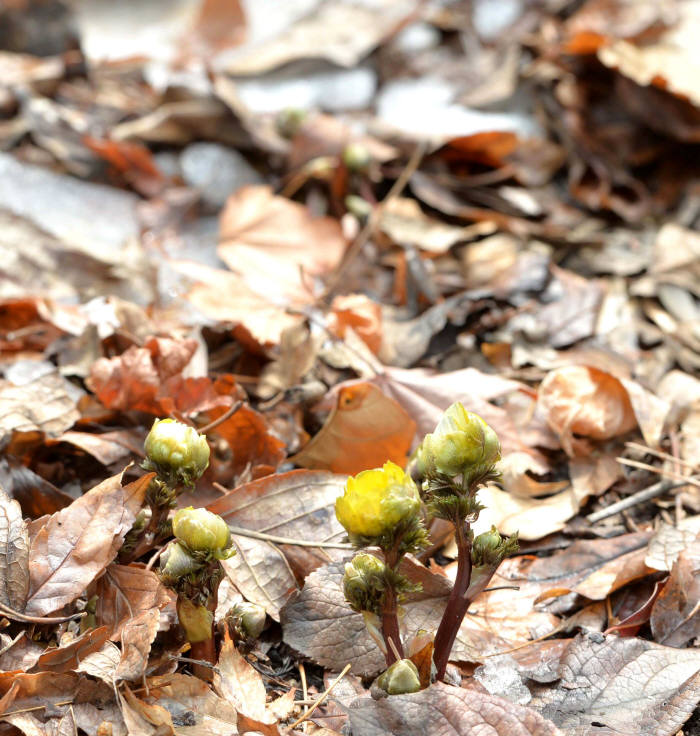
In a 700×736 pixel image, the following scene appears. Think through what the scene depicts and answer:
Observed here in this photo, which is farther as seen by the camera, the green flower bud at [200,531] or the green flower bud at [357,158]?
the green flower bud at [357,158]

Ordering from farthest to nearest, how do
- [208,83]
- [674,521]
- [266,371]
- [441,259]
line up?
1. [208,83]
2. [441,259]
3. [266,371]
4. [674,521]

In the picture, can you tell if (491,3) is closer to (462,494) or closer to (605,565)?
(605,565)

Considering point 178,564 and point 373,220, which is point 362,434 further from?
point 373,220

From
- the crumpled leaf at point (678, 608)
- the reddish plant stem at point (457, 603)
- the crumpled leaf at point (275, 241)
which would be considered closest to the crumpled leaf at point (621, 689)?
the crumpled leaf at point (678, 608)

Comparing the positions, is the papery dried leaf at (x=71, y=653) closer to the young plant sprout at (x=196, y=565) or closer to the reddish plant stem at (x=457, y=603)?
the young plant sprout at (x=196, y=565)

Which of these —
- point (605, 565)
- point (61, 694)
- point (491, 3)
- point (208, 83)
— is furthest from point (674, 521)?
point (491, 3)

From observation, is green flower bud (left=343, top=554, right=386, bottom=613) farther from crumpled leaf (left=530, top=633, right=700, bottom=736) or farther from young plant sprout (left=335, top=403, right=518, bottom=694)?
crumpled leaf (left=530, top=633, right=700, bottom=736)
